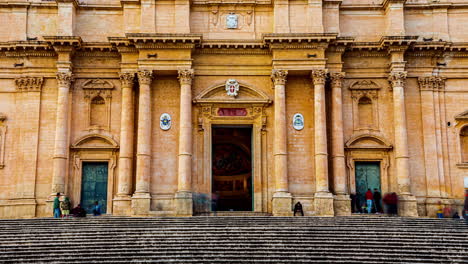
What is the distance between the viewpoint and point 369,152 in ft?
104

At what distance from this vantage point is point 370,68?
32219mm

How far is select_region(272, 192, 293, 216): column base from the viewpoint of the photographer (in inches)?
1149

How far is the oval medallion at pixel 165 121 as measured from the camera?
3106cm

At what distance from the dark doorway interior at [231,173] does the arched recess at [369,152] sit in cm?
1245

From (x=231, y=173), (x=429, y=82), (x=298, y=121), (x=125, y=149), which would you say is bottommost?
(x=231, y=173)

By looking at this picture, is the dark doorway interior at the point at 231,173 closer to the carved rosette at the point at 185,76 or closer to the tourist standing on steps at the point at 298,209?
the carved rosette at the point at 185,76

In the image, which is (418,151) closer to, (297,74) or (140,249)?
(297,74)

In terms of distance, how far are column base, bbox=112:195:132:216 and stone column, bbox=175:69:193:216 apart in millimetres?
2457

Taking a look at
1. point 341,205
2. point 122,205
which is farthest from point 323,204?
point 122,205

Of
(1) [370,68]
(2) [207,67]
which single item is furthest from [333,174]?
(2) [207,67]

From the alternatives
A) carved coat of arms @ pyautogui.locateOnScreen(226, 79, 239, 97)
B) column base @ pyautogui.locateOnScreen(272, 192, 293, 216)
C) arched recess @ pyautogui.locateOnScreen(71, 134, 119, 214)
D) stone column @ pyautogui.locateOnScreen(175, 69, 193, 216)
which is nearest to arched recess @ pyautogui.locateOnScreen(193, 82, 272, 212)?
carved coat of arms @ pyautogui.locateOnScreen(226, 79, 239, 97)

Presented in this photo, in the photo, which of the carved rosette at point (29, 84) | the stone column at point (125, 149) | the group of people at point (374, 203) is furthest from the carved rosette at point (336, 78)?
the carved rosette at point (29, 84)

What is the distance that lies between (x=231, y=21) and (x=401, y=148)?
37.7 ft

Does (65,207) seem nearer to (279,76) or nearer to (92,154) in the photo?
(92,154)
